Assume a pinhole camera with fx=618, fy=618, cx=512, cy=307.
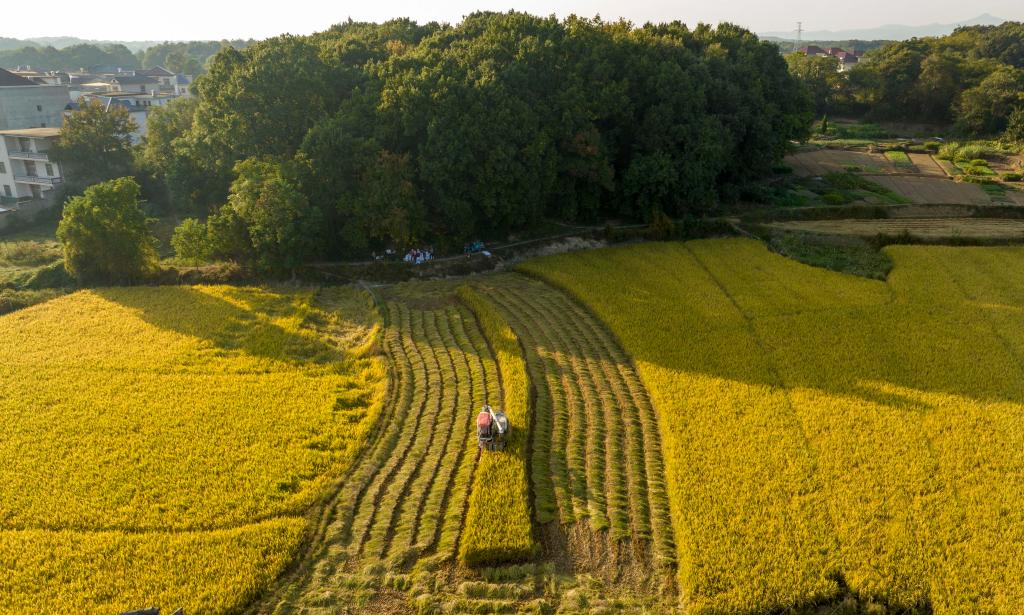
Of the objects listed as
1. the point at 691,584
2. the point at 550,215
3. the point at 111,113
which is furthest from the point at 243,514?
the point at 111,113

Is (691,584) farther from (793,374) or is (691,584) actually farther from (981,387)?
(981,387)

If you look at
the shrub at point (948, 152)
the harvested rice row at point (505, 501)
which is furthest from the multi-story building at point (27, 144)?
the shrub at point (948, 152)

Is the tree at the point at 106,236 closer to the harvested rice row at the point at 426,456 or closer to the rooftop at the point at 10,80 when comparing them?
the harvested rice row at the point at 426,456

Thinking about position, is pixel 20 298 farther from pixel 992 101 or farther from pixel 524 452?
pixel 992 101

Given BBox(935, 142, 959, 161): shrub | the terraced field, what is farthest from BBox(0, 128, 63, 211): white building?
BBox(935, 142, 959, 161): shrub

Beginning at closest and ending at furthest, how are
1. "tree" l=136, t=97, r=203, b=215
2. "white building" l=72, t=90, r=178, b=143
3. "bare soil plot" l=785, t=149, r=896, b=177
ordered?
"tree" l=136, t=97, r=203, b=215, "bare soil plot" l=785, t=149, r=896, b=177, "white building" l=72, t=90, r=178, b=143

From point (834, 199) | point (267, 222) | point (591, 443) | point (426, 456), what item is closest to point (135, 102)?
point (267, 222)

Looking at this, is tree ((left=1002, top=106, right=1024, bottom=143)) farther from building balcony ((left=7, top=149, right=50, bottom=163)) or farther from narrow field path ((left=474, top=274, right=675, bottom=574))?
building balcony ((left=7, top=149, right=50, bottom=163))
